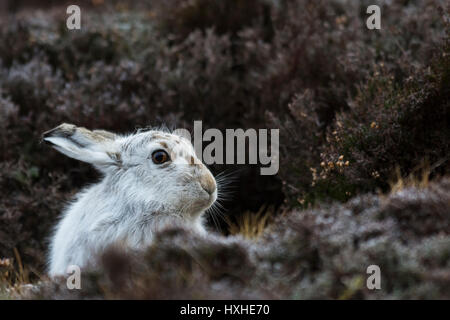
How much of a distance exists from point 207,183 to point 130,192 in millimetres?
535

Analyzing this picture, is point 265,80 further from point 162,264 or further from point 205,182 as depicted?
point 162,264

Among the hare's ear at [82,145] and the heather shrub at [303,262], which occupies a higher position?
the hare's ear at [82,145]

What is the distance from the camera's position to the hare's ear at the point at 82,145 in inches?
159

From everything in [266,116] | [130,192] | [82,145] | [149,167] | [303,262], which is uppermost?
[266,116]

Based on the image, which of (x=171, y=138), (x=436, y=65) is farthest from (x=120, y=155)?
(x=436, y=65)

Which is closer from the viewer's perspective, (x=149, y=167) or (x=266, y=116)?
(x=149, y=167)

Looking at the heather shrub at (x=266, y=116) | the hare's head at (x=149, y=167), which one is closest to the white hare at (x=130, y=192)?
the hare's head at (x=149, y=167)

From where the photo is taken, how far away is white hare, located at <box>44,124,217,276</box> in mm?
3793

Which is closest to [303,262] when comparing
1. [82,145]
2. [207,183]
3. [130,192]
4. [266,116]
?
[207,183]

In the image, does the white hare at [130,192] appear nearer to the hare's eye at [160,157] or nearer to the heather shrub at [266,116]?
the hare's eye at [160,157]

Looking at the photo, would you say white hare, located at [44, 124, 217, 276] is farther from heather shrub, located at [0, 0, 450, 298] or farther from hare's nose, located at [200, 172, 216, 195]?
heather shrub, located at [0, 0, 450, 298]

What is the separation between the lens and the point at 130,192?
3.91 metres

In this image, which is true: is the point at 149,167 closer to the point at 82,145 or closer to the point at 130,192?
the point at 130,192
